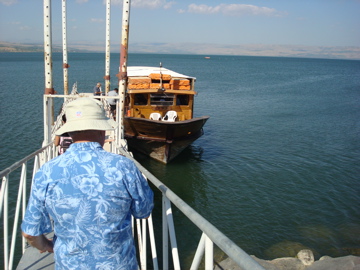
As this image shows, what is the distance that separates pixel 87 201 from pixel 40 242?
67 centimetres

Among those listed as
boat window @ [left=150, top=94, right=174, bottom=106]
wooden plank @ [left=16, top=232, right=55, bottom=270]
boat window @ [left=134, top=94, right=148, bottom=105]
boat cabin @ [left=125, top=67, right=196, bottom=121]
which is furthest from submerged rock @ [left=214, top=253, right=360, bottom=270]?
boat window @ [left=134, top=94, right=148, bottom=105]

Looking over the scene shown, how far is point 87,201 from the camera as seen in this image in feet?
7.04

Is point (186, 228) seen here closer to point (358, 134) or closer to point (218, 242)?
point (218, 242)

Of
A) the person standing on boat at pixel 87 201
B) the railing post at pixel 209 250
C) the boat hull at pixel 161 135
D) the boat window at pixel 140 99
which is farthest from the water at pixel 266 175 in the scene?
the railing post at pixel 209 250

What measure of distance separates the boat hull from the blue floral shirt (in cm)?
1133

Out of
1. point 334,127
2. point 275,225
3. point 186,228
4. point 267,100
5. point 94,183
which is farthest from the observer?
point 267,100

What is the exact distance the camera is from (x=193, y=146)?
18.3 metres

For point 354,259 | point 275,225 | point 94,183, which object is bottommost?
point 275,225

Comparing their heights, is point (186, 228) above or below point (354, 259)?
below

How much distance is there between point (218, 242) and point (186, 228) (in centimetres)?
806

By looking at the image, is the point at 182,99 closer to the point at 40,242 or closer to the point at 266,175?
the point at 266,175

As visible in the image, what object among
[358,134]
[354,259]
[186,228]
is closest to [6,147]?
[186,228]

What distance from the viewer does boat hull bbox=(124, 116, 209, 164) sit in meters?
13.9

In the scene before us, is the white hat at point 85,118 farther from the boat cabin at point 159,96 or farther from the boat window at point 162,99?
the boat window at point 162,99
